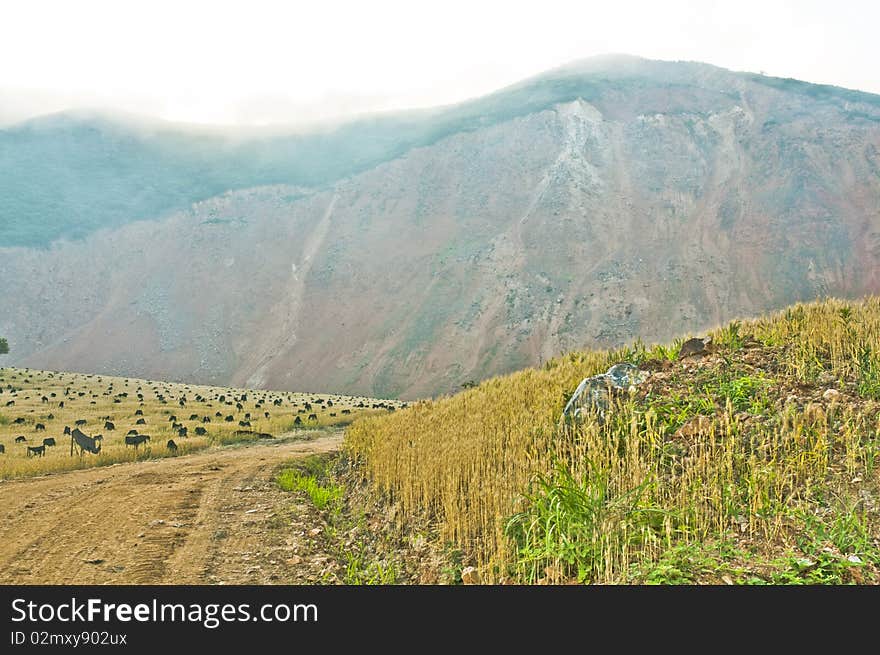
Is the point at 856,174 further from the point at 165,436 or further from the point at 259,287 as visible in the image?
the point at 165,436

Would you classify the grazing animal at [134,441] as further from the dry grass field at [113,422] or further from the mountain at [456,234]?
the mountain at [456,234]

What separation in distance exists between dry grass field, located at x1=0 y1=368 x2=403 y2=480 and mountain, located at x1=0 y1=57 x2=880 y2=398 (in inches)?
1091

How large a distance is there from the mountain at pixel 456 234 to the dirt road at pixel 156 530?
45.4 meters

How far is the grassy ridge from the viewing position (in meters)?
4.22

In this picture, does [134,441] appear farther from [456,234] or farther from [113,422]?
[456,234]

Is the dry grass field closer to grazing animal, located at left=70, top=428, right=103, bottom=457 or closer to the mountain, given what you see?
grazing animal, located at left=70, top=428, right=103, bottom=457

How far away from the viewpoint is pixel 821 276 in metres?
57.7

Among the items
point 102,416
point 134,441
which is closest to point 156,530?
point 134,441

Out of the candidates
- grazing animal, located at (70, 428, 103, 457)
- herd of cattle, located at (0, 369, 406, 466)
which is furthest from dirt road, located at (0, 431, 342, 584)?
herd of cattle, located at (0, 369, 406, 466)

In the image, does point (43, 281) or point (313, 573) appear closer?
point (313, 573)

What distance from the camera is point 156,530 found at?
7.15 metres

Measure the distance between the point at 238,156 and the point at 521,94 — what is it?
44613 mm
